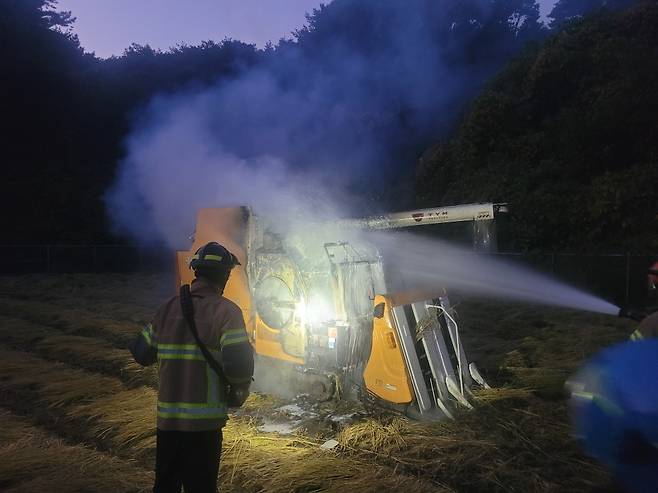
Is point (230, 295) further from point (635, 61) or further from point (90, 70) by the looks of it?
point (90, 70)

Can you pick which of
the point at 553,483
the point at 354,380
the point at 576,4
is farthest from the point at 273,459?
the point at 576,4

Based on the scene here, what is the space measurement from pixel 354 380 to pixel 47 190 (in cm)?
2417

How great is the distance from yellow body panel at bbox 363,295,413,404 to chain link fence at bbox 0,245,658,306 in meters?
8.99

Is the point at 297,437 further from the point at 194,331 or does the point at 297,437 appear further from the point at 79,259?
the point at 79,259

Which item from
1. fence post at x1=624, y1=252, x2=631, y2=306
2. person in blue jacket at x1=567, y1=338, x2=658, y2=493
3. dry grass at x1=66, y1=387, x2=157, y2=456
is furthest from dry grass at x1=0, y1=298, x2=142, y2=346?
fence post at x1=624, y1=252, x2=631, y2=306

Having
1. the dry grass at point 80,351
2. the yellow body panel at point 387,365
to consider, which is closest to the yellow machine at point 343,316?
the yellow body panel at point 387,365

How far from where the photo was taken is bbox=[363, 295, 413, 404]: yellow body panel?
4.81 m

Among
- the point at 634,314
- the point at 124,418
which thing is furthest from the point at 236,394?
the point at 124,418

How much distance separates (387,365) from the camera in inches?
194

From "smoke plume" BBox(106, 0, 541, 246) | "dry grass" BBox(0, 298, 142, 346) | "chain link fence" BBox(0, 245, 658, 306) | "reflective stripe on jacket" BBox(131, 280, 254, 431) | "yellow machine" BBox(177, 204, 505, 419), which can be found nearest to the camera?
"reflective stripe on jacket" BBox(131, 280, 254, 431)

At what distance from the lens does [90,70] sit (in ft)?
95.0

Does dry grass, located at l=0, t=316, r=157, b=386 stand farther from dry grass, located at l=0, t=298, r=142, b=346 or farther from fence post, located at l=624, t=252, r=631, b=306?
fence post, located at l=624, t=252, r=631, b=306

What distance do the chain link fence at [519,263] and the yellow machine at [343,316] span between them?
831cm

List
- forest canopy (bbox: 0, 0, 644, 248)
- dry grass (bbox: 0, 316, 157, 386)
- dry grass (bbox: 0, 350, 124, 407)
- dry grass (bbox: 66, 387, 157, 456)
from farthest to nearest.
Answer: forest canopy (bbox: 0, 0, 644, 248) → dry grass (bbox: 0, 316, 157, 386) → dry grass (bbox: 0, 350, 124, 407) → dry grass (bbox: 66, 387, 157, 456)
